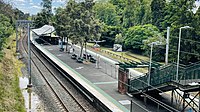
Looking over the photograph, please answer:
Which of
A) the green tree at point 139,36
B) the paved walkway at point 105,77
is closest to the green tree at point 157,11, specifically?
the green tree at point 139,36

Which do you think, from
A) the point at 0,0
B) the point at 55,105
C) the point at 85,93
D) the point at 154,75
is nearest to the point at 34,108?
the point at 55,105

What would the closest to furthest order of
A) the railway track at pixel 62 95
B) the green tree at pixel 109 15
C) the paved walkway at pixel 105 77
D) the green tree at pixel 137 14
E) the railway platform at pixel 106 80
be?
1. the railway track at pixel 62 95
2. the railway platform at pixel 106 80
3. the paved walkway at pixel 105 77
4. the green tree at pixel 137 14
5. the green tree at pixel 109 15

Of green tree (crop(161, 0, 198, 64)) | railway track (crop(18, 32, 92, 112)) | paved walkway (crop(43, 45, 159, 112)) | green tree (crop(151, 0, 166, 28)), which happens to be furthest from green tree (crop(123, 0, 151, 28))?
railway track (crop(18, 32, 92, 112))

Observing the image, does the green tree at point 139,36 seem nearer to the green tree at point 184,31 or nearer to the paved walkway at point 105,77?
the green tree at point 184,31


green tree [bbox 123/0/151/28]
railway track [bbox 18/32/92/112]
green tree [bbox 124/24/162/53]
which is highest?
green tree [bbox 123/0/151/28]

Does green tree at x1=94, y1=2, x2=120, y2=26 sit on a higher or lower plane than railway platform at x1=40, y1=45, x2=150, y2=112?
higher

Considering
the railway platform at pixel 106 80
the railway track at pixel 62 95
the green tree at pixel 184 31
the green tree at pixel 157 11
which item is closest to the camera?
the railway track at pixel 62 95

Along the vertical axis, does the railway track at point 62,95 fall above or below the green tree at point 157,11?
below

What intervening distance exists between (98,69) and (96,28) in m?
6.95

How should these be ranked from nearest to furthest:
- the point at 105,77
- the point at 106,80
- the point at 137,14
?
the point at 106,80 < the point at 105,77 < the point at 137,14

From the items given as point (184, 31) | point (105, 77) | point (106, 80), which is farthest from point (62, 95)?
point (184, 31)

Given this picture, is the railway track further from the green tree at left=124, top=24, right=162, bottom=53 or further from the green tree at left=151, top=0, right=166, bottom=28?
the green tree at left=151, top=0, right=166, bottom=28

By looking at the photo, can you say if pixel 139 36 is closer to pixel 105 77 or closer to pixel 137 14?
pixel 137 14

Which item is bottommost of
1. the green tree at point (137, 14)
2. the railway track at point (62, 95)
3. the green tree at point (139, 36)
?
the railway track at point (62, 95)
